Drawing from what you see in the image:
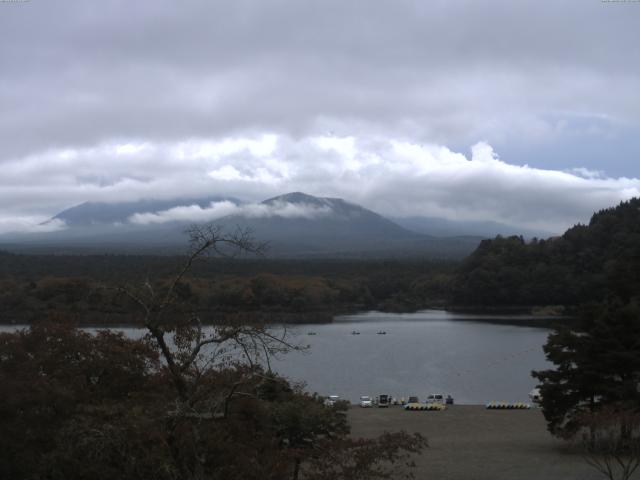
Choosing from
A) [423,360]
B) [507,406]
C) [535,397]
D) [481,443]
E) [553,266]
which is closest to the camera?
[481,443]

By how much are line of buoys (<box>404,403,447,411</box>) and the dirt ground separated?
31 cm

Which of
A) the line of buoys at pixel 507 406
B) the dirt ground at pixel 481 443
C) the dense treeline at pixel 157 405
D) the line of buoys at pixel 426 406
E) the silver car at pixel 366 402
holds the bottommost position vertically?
the silver car at pixel 366 402

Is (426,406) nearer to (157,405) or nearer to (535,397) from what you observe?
(535,397)

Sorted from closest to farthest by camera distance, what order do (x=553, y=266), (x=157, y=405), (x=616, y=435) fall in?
(x=157, y=405)
(x=616, y=435)
(x=553, y=266)

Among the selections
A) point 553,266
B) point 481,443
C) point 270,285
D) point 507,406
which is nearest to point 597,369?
point 481,443

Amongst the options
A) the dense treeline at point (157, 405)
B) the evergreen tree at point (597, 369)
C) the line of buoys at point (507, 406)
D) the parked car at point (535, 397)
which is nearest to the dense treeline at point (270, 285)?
the parked car at point (535, 397)

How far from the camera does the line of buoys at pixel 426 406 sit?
20453mm

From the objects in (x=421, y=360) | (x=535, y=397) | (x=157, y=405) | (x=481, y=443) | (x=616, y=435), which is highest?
(x=157, y=405)

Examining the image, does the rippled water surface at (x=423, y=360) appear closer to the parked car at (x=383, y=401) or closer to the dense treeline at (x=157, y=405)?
the parked car at (x=383, y=401)

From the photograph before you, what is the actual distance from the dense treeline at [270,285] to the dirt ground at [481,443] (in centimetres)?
2321

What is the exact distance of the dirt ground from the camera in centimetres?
1219

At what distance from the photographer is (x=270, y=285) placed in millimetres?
53812

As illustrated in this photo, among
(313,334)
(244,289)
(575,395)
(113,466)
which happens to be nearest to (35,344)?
(113,466)

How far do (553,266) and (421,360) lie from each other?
29.3 m
